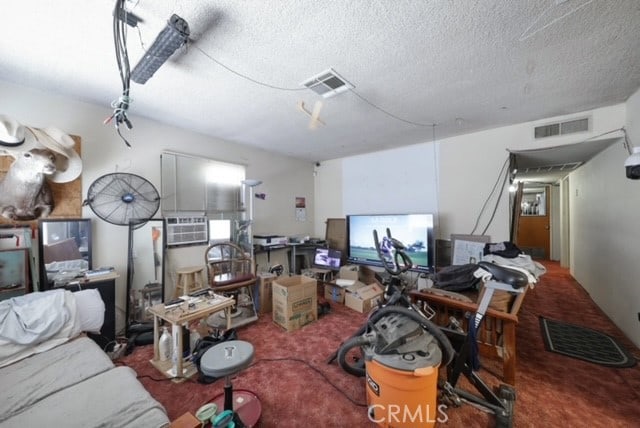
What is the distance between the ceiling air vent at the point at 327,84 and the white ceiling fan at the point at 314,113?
0.25 metres

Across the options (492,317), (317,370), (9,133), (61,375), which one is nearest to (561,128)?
(492,317)

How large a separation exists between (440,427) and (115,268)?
11.0 feet

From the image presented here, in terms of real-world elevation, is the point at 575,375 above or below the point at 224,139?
below

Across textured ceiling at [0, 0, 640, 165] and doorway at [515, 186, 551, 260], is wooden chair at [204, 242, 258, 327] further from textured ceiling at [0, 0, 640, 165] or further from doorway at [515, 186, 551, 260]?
doorway at [515, 186, 551, 260]

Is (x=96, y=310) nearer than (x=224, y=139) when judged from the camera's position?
Yes

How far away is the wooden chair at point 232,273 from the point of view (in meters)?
2.86

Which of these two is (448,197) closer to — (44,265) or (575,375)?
(575,375)

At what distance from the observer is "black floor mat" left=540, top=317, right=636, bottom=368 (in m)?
2.15

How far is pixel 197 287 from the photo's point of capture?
310 centimetres

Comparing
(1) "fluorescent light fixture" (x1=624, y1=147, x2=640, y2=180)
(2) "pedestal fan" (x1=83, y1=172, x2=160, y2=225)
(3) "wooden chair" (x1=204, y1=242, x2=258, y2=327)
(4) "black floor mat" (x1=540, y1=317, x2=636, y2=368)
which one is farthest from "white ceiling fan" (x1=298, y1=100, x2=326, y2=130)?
(4) "black floor mat" (x1=540, y1=317, x2=636, y2=368)

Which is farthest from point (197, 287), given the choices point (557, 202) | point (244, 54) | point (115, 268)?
point (557, 202)

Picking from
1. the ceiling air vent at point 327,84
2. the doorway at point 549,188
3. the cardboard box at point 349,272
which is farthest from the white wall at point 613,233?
the cardboard box at point 349,272

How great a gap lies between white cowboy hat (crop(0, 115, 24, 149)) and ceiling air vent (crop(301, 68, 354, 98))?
2.37 meters

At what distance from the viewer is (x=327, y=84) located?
2158 millimetres
